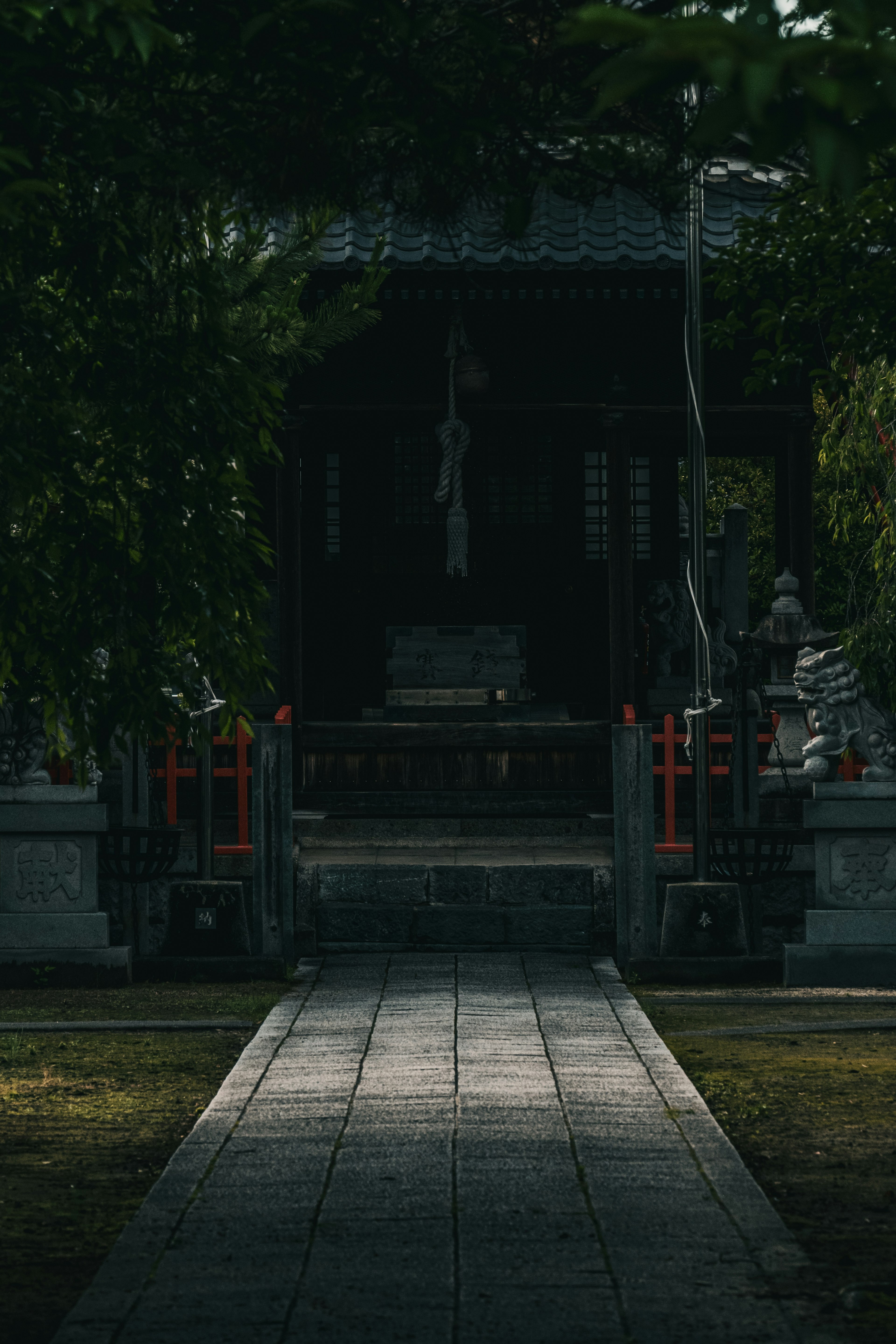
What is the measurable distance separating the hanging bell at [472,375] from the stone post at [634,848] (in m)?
5.70

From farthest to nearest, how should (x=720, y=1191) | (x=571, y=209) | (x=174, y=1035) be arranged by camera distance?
(x=571, y=209) → (x=174, y=1035) → (x=720, y=1191)

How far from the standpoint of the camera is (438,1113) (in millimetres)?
5965

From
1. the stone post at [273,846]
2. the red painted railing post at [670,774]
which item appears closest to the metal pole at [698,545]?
the red painted railing post at [670,774]

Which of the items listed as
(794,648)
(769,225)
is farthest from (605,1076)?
(794,648)

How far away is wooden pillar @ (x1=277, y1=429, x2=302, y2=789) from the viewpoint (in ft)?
44.9

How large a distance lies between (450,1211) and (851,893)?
587 cm

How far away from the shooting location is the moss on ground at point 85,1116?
14.4 ft

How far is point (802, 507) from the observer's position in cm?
1413

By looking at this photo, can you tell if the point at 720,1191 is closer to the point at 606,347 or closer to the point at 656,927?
the point at 656,927

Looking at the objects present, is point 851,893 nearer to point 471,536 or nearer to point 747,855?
point 747,855

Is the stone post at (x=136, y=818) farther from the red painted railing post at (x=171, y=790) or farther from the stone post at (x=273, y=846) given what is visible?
the stone post at (x=273, y=846)

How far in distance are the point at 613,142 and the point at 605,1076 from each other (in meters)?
4.09

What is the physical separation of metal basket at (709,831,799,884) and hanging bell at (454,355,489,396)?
621 centimetres

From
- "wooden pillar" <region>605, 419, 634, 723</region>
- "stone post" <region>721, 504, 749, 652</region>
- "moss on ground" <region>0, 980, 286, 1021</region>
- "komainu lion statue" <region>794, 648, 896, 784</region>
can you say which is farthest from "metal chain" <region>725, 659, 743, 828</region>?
"stone post" <region>721, 504, 749, 652</region>
